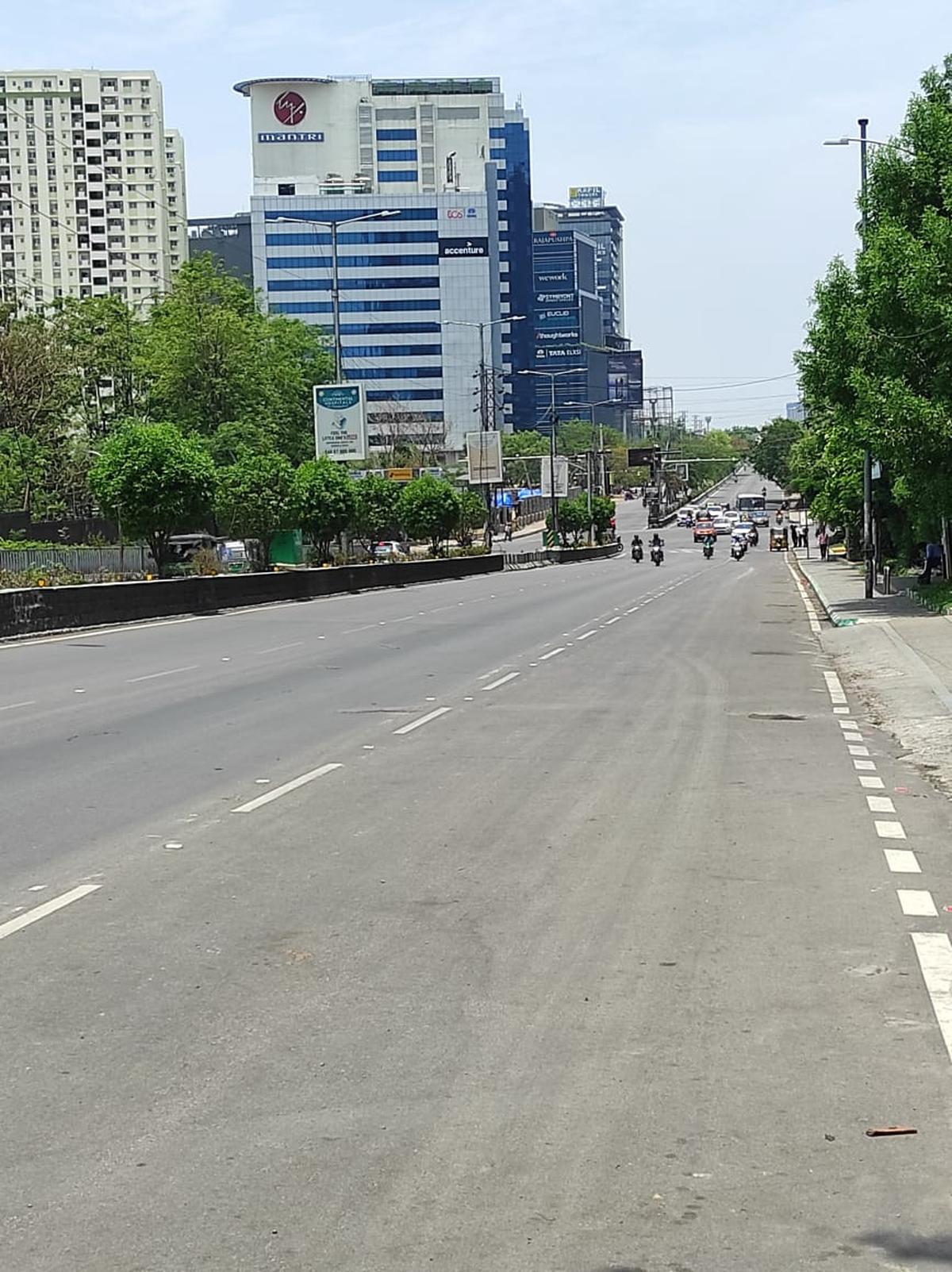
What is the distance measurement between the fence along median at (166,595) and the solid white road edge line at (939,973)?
26366mm

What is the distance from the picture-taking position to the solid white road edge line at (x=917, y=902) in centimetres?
853

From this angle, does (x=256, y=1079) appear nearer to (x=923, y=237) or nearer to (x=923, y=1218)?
(x=923, y=1218)

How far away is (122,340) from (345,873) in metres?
88.1

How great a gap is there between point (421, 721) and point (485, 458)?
239ft

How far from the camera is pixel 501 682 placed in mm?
Answer: 22141

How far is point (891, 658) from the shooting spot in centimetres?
2555

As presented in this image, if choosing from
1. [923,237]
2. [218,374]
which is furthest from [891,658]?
[218,374]

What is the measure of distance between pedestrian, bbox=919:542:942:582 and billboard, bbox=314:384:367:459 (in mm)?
24323

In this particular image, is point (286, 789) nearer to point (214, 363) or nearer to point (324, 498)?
point (324, 498)

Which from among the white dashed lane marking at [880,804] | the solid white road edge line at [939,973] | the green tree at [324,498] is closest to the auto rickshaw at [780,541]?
the green tree at [324,498]

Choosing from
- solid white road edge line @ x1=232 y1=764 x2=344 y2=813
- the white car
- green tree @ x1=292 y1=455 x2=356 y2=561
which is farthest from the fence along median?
solid white road edge line @ x1=232 y1=764 x2=344 y2=813

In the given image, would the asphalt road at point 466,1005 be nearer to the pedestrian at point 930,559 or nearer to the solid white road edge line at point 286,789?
the solid white road edge line at point 286,789

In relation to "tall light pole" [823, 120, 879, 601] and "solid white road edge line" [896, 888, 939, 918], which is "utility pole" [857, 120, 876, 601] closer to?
"tall light pole" [823, 120, 879, 601]

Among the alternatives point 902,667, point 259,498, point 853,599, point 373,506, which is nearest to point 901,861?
point 902,667
